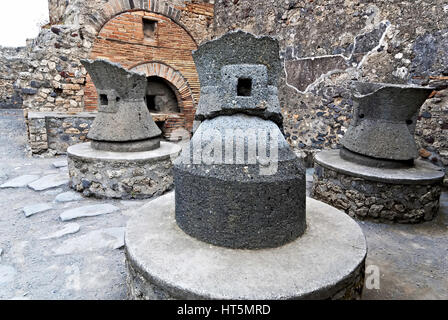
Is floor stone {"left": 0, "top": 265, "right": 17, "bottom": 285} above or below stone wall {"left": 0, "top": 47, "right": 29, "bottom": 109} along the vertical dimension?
below

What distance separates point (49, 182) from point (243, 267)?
Result: 379cm

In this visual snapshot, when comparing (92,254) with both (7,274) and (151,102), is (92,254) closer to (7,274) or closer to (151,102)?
(7,274)

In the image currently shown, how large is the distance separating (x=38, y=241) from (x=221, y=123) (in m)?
2.16

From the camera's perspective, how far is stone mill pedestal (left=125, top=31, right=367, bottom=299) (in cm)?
148

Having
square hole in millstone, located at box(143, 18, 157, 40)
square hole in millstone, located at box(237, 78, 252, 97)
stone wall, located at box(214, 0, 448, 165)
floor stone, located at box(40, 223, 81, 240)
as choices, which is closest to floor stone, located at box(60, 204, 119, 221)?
floor stone, located at box(40, 223, 81, 240)

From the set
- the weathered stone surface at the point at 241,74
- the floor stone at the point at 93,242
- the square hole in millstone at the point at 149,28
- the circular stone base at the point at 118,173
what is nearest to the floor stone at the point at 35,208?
the circular stone base at the point at 118,173

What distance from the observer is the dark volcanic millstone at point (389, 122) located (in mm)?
3164

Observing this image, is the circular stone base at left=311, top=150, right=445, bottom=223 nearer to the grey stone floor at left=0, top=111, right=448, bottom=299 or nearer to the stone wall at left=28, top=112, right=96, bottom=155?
the grey stone floor at left=0, top=111, right=448, bottom=299

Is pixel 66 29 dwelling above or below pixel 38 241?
above

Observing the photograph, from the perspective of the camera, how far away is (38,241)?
268 cm

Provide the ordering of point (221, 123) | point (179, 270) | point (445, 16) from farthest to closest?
point (445, 16)
point (221, 123)
point (179, 270)

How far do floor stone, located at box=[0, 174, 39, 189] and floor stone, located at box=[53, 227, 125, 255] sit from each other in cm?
209
